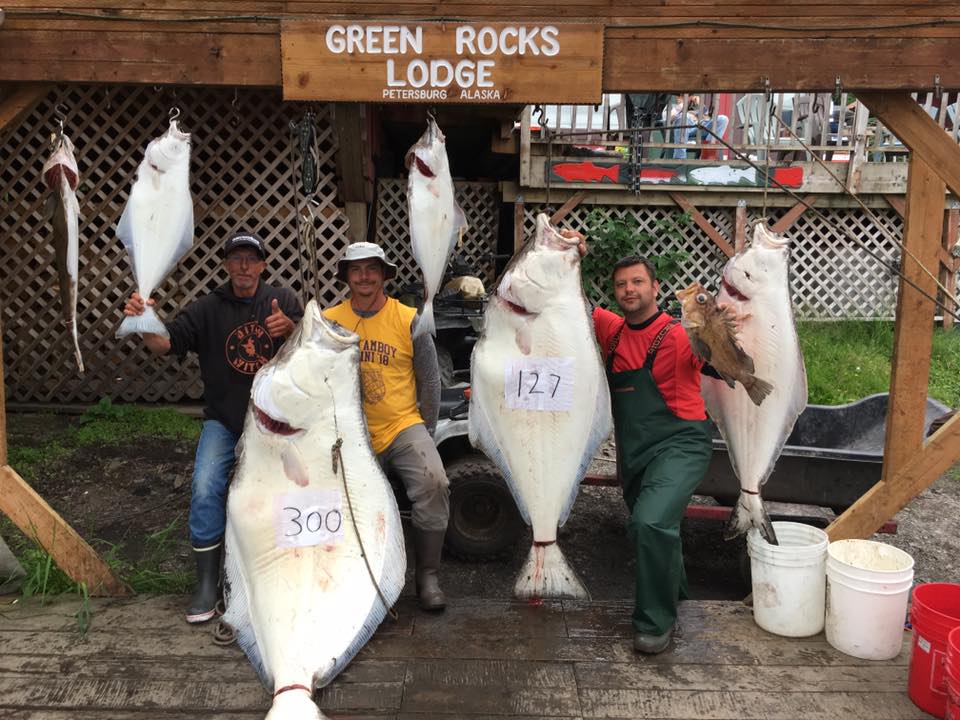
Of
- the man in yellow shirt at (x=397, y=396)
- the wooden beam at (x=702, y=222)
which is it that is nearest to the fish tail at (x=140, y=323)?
the man in yellow shirt at (x=397, y=396)

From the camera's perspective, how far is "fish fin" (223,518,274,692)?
2826 mm

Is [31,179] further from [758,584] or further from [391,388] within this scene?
[758,584]

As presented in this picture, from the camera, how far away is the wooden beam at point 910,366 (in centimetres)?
349

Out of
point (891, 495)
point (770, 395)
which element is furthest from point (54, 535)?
point (891, 495)

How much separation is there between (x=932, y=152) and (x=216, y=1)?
339 cm

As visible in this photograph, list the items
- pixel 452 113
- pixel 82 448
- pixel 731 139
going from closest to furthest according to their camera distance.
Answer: pixel 82 448, pixel 452 113, pixel 731 139

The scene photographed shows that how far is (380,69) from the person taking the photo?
3.29 meters

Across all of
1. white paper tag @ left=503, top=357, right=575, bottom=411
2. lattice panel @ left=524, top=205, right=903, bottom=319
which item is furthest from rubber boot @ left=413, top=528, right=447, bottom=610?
lattice panel @ left=524, top=205, right=903, bottom=319

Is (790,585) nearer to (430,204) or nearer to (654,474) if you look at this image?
(654,474)

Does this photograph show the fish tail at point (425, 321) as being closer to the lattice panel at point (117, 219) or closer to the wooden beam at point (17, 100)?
the wooden beam at point (17, 100)

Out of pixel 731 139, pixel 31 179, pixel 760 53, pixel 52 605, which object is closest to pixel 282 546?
pixel 52 605

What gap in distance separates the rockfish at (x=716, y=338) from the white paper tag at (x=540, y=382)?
0.56 m

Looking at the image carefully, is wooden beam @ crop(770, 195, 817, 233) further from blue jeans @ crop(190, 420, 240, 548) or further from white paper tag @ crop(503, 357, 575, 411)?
blue jeans @ crop(190, 420, 240, 548)

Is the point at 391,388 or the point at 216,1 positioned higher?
the point at 216,1
